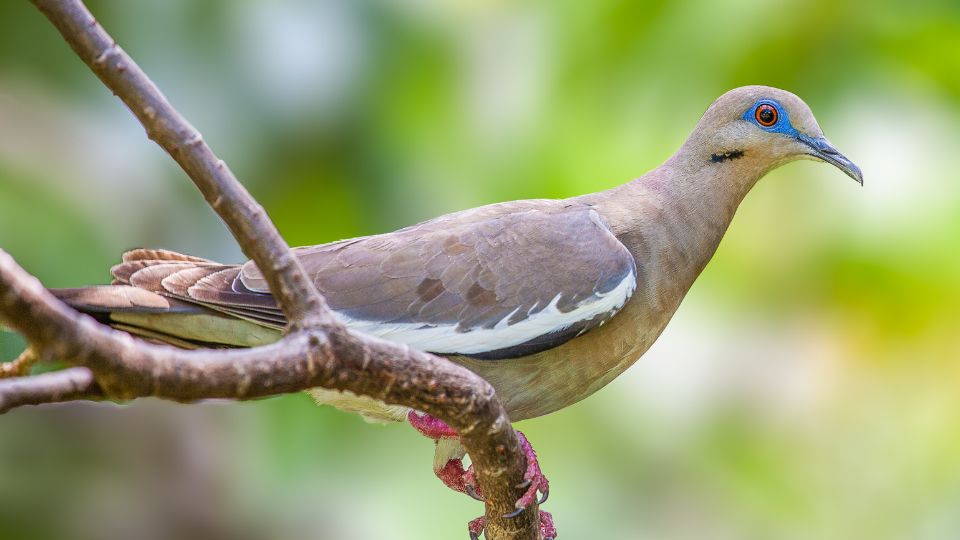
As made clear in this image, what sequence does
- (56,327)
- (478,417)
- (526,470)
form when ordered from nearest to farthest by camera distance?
(56,327) < (478,417) < (526,470)

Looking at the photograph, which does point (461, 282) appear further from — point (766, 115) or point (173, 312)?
point (766, 115)

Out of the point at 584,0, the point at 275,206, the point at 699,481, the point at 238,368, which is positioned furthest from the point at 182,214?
the point at 238,368

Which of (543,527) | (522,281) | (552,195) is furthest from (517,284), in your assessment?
(552,195)

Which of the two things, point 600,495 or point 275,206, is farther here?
point 275,206

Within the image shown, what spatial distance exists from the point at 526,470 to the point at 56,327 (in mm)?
1221

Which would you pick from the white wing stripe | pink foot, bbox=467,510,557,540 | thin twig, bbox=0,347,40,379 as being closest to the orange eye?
the white wing stripe

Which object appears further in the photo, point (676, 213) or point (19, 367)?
point (676, 213)

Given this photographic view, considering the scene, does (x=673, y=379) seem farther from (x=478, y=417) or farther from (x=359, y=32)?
(x=478, y=417)

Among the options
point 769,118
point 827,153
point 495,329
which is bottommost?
point 495,329

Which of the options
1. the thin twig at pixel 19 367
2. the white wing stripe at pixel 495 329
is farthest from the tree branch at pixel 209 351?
the white wing stripe at pixel 495 329

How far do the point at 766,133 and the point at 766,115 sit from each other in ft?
0.16

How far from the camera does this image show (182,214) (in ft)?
18.5

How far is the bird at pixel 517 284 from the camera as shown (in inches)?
98.3

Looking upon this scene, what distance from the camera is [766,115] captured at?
9.58 ft
